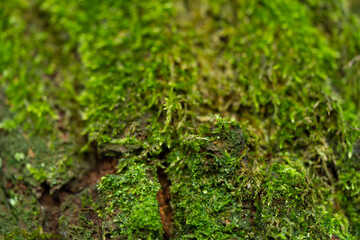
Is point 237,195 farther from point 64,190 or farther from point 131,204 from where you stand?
point 64,190

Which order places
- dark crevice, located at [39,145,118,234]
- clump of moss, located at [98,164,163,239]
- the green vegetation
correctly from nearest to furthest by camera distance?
clump of moss, located at [98,164,163,239]
the green vegetation
dark crevice, located at [39,145,118,234]

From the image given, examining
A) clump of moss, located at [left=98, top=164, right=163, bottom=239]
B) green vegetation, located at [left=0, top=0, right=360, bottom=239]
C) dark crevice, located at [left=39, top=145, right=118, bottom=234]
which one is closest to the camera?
clump of moss, located at [left=98, top=164, right=163, bottom=239]

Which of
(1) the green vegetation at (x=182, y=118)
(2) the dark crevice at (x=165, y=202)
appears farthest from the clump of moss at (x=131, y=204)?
(2) the dark crevice at (x=165, y=202)

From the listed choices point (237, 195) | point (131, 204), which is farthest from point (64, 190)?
point (237, 195)

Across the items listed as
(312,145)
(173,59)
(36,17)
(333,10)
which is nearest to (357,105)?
(312,145)

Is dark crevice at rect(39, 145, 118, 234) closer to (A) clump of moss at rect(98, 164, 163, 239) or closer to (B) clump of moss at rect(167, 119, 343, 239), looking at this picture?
(A) clump of moss at rect(98, 164, 163, 239)

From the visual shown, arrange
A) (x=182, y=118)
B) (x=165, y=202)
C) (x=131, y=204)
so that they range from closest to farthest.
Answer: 1. (x=131, y=204)
2. (x=165, y=202)
3. (x=182, y=118)

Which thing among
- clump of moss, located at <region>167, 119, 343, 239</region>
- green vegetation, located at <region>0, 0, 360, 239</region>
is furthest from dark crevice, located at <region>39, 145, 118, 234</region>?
clump of moss, located at <region>167, 119, 343, 239</region>
